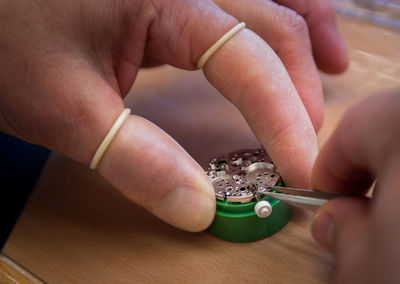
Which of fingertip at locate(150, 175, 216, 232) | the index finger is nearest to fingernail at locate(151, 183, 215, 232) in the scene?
fingertip at locate(150, 175, 216, 232)

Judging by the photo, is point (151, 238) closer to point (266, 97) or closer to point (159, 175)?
point (159, 175)

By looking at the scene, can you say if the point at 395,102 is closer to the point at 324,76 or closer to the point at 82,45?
the point at 82,45

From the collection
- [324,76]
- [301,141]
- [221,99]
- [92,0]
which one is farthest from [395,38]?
[92,0]

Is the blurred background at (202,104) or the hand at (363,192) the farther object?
the blurred background at (202,104)

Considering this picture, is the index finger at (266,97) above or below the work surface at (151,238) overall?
above

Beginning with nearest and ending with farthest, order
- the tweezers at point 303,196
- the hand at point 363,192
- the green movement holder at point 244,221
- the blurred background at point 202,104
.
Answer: the hand at point 363,192 < the tweezers at point 303,196 < the green movement holder at point 244,221 < the blurred background at point 202,104

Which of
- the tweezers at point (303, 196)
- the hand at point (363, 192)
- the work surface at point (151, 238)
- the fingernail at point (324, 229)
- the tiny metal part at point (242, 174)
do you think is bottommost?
the work surface at point (151, 238)

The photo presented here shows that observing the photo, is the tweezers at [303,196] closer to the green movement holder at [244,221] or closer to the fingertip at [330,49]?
the green movement holder at [244,221]

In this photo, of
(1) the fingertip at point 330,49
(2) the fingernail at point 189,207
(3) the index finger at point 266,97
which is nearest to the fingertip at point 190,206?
Result: (2) the fingernail at point 189,207
